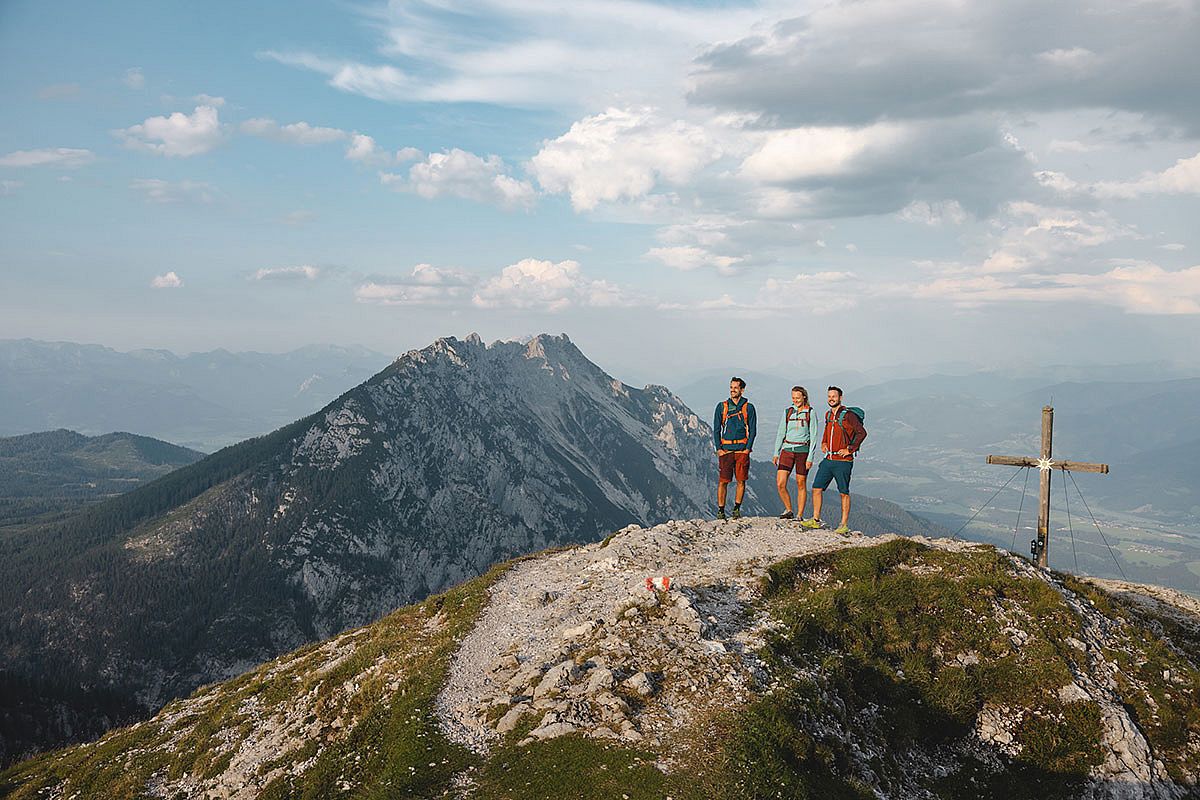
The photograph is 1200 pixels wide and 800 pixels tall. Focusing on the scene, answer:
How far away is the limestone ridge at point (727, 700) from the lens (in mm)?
12891

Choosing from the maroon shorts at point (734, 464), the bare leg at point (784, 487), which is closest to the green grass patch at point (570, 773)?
the maroon shorts at point (734, 464)

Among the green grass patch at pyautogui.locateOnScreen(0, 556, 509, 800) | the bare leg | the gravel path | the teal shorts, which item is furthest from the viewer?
the bare leg

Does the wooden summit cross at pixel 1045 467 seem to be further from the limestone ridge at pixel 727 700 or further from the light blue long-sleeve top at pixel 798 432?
the light blue long-sleeve top at pixel 798 432

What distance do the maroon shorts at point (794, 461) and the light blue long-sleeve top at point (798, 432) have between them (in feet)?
0.94

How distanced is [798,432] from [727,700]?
14329 mm

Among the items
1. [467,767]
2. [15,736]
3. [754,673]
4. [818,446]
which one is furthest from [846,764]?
[15,736]

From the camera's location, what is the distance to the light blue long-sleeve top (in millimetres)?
26031

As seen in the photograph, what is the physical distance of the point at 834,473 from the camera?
25.2m

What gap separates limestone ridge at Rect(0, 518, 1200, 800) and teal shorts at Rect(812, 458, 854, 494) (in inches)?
111

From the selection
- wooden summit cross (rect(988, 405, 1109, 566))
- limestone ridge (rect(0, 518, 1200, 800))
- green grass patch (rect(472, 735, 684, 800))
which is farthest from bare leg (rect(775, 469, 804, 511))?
green grass patch (rect(472, 735, 684, 800))

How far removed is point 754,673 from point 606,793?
5529 mm

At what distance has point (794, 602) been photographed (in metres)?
19.8

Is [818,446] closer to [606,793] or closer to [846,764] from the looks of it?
[846,764]

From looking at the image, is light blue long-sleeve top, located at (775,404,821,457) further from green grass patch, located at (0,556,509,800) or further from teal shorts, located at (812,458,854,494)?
green grass patch, located at (0,556,509,800)
